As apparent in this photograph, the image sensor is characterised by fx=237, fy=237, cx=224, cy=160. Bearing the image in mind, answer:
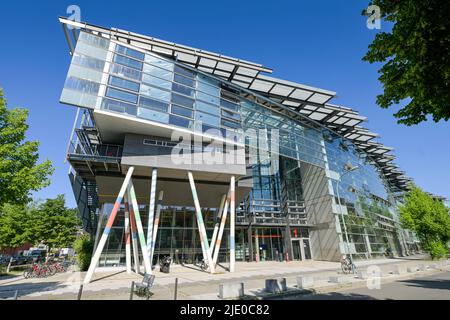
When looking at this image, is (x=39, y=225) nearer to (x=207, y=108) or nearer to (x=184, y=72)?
(x=207, y=108)

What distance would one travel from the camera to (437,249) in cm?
2981

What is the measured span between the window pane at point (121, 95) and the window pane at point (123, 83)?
50 cm

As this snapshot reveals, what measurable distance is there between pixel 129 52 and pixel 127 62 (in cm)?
97

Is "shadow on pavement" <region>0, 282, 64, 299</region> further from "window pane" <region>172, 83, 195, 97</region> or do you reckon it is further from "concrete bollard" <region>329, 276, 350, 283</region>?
"window pane" <region>172, 83, 195, 97</region>

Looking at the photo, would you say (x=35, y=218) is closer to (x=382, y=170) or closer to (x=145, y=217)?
(x=145, y=217)

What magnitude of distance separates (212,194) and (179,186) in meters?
4.03

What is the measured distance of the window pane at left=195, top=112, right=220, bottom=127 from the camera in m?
19.9

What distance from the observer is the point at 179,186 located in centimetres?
2300

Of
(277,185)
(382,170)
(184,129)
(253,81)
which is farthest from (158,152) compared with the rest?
(382,170)

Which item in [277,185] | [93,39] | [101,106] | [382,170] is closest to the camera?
[101,106]

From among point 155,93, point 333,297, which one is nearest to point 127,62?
point 155,93

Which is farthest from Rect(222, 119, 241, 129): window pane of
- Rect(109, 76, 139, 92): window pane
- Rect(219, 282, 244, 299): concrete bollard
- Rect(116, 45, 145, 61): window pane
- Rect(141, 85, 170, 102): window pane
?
Rect(219, 282, 244, 299): concrete bollard

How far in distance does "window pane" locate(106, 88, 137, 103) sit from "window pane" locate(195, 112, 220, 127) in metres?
5.10
